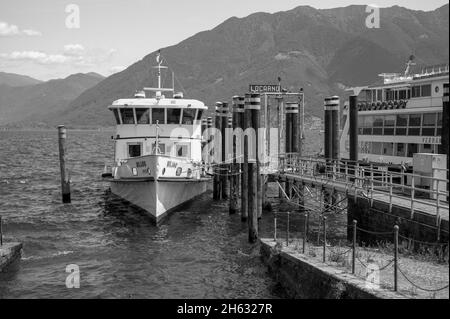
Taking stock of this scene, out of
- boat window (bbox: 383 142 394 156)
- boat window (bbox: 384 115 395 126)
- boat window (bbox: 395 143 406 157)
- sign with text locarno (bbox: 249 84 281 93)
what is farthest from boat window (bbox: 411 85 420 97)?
sign with text locarno (bbox: 249 84 281 93)

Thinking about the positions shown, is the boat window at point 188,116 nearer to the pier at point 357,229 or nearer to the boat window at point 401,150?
the pier at point 357,229

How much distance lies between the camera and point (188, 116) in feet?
89.7

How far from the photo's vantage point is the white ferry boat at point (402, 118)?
24.8 meters

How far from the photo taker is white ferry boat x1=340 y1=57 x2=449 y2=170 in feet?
81.3

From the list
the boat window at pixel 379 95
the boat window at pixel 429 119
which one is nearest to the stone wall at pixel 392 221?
the boat window at pixel 429 119

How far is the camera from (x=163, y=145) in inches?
1048

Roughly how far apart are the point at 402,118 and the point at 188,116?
11.6 m

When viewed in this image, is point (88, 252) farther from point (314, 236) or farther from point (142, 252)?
point (314, 236)

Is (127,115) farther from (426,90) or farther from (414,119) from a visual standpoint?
(426,90)

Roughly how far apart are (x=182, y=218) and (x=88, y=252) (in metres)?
6.86

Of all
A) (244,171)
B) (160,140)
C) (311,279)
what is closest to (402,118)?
(244,171)

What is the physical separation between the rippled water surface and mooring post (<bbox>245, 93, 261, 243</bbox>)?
2.64ft

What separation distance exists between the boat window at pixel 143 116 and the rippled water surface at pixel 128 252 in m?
4.68
